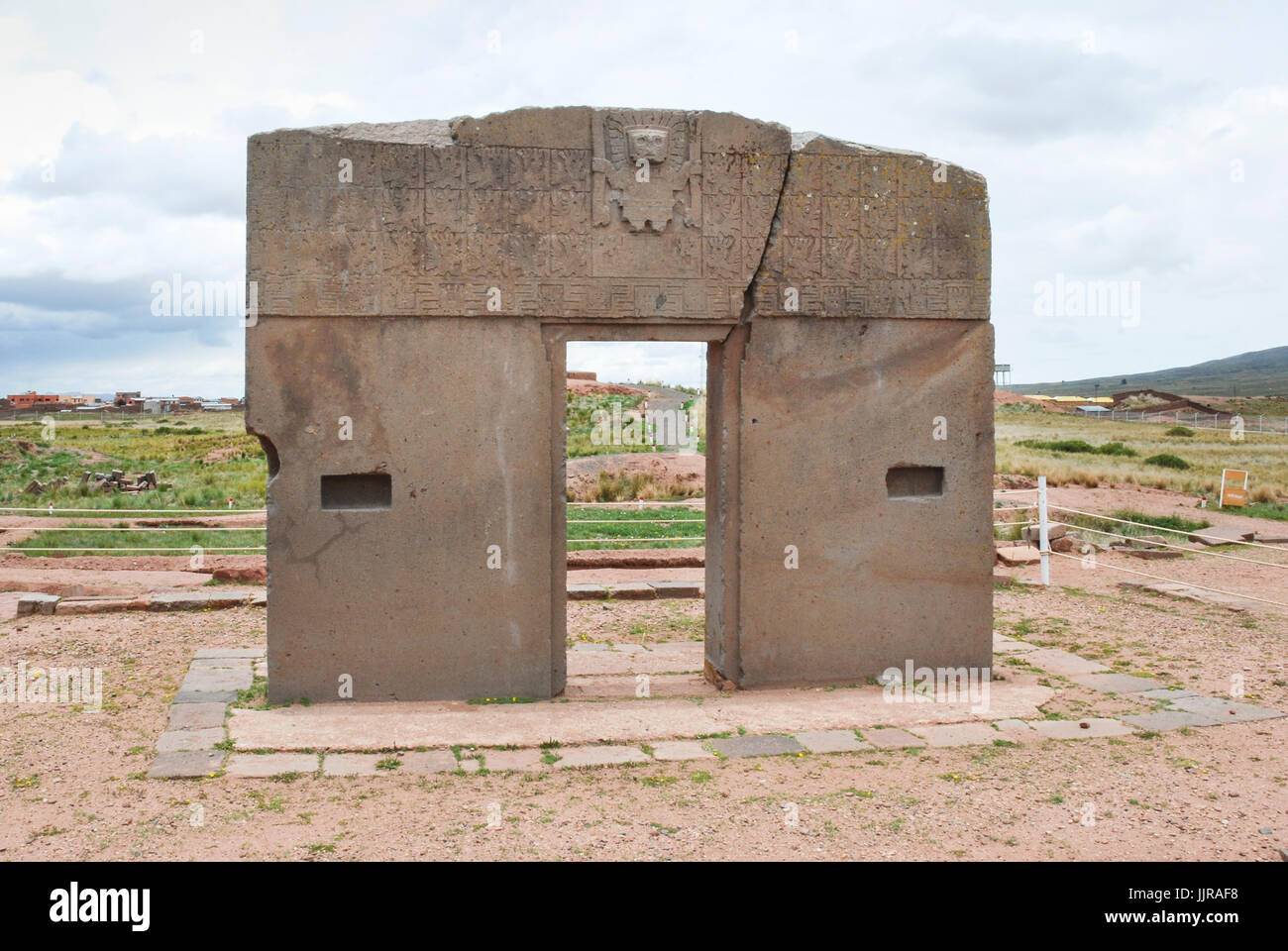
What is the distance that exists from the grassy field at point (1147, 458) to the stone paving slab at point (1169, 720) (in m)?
14.0

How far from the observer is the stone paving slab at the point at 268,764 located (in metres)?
5.50

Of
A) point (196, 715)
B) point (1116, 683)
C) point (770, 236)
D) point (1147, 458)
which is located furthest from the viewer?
point (1147, 458)

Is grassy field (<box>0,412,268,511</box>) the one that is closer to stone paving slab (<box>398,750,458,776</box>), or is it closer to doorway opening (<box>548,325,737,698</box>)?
doorway opening (<box>548,325,737,698</box>)

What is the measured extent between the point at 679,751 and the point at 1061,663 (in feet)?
12.0

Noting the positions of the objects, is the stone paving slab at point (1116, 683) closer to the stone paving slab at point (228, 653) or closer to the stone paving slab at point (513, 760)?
the stone paving slab at point (513, 760)

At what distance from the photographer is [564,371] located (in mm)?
6855

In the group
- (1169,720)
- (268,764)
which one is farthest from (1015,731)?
(268,764)

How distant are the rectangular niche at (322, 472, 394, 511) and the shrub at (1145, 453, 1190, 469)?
24.1 meters

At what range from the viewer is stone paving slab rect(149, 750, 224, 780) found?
17.9 feet

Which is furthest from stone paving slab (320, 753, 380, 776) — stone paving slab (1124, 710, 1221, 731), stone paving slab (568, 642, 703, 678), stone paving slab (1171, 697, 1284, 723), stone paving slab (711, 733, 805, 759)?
stone paving slab (1171, 697, 1284, 723)

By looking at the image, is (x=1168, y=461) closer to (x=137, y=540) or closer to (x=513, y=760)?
(x=137, y=540)

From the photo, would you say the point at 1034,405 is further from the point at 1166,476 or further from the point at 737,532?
the point at 737,532

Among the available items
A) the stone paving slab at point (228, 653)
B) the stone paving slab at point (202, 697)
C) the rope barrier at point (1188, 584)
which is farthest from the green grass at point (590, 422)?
the stone paving slab at point (202, 697)

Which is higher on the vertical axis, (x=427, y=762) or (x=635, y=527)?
(x=635, y=527)
